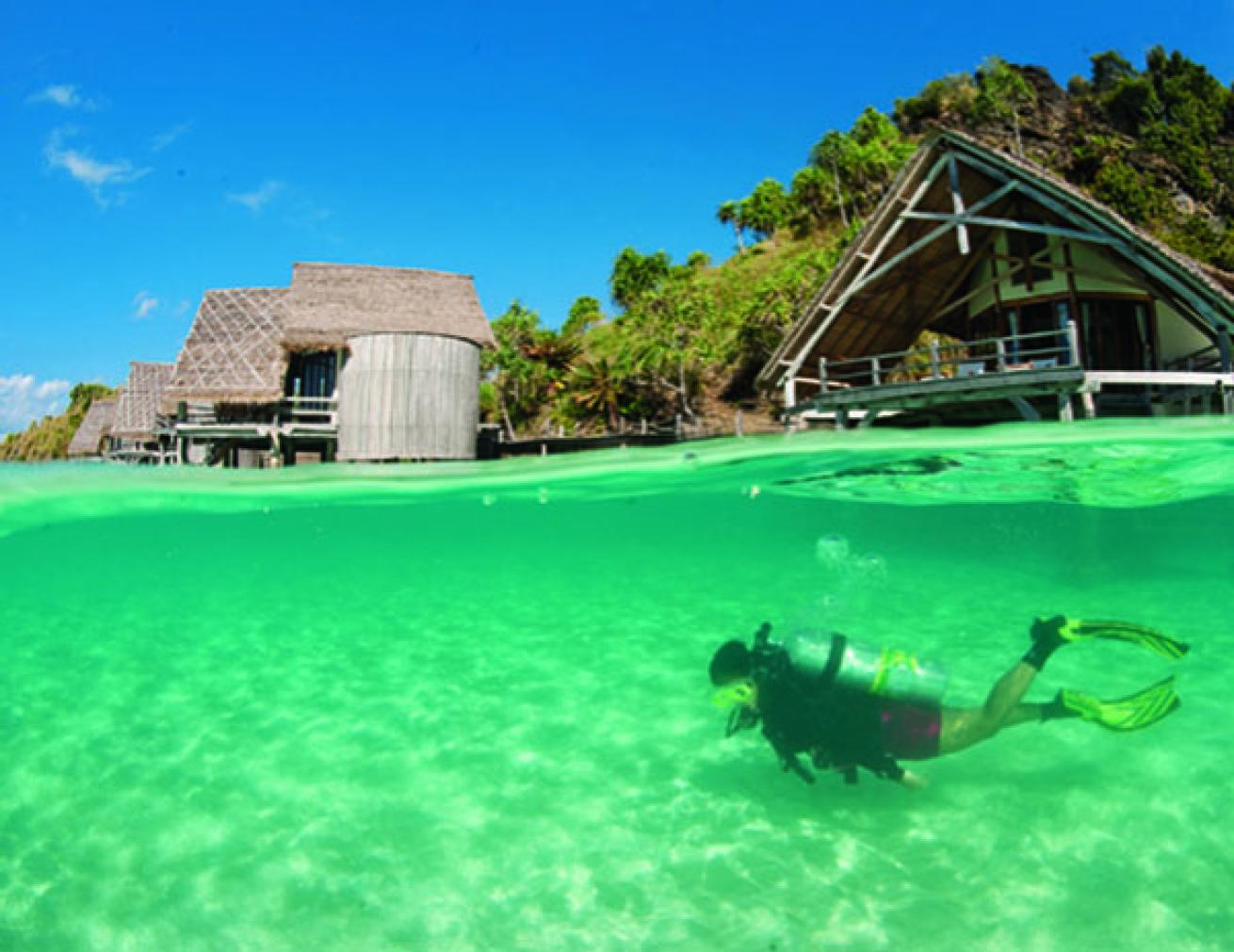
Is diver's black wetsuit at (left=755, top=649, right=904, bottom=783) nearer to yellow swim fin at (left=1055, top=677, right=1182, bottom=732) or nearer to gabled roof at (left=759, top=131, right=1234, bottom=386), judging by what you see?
yellow swim fin at (left=1055, top=677, right=1182, bottom=732)

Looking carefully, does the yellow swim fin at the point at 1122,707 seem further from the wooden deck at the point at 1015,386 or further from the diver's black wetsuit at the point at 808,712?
the wooden deck at the point at 1015,386

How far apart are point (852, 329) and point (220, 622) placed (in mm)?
17513

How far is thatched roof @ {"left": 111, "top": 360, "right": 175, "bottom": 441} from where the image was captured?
3375cm

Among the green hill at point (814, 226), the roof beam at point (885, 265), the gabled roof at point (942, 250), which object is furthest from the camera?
the green hill at point (814, 226)

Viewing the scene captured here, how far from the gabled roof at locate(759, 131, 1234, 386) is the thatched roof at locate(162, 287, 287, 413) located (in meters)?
15.2

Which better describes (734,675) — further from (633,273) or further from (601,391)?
(633,273)

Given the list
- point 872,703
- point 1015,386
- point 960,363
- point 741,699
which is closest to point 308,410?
→ point 960,363

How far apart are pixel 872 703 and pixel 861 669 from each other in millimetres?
274

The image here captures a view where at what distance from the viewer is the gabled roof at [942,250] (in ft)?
43.1

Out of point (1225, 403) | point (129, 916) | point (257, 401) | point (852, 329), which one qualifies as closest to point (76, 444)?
point (257, 401)

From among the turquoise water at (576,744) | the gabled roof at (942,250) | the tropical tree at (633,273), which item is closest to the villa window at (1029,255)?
the gabled roof at (942,250)

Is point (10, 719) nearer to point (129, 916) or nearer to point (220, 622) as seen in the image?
point (129, 916)

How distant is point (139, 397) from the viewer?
1359 inches

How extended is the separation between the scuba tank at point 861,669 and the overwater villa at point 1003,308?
8997mm
